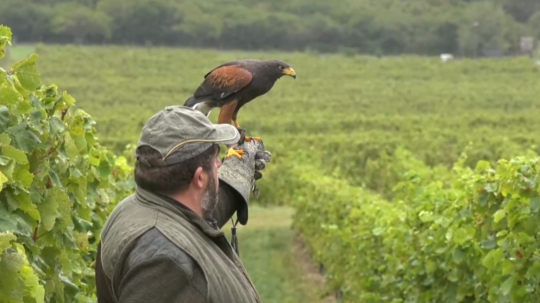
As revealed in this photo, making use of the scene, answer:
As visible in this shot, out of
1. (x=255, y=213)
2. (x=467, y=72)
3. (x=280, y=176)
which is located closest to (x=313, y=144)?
(x=280, y=176)

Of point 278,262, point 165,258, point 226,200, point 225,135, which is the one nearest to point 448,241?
point 226,200

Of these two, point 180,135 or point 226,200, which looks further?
point 226,200

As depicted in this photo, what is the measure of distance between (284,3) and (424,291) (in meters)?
75.0

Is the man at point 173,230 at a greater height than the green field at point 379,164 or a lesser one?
greater

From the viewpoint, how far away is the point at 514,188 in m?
5.11

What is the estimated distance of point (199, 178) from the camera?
2783 mm

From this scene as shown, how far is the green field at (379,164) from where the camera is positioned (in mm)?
5941

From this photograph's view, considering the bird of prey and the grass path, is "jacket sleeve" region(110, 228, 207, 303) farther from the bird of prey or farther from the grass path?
the grass path

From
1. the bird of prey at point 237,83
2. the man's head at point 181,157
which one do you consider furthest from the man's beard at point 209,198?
the bird of prey at point 237,83

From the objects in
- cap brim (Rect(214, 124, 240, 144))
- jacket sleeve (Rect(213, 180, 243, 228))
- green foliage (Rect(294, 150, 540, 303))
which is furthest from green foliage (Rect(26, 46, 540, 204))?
cap brim (Rect(214, 124, 240, 144))

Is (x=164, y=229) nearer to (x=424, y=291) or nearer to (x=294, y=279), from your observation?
(x=424, y=291)

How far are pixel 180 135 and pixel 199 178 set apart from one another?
14cm

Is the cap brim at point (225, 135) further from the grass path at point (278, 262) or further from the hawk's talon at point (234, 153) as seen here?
the grass path at point (278, 262)

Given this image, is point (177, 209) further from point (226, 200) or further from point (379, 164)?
point (379, 164)
